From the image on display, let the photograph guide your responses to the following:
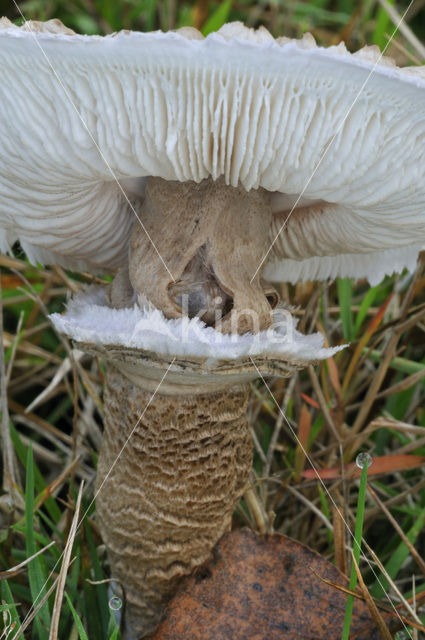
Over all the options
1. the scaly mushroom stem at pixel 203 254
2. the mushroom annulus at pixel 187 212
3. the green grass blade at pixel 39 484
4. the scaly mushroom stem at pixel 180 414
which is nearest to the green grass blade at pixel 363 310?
the mushroom annulus at pixel 187 212

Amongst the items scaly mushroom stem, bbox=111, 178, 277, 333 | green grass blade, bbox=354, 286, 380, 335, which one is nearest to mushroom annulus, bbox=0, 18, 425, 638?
scaly mushroom stem, bbox=111, 178, 277, 333

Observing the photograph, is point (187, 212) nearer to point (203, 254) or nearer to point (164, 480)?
point (203, 254)

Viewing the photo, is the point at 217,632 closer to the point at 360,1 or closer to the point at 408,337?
the point at 408,337

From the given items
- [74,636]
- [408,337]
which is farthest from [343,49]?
[408,337]

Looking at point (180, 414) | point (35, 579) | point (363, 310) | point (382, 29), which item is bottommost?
point (35, 579)

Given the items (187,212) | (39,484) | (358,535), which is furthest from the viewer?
(39,484)

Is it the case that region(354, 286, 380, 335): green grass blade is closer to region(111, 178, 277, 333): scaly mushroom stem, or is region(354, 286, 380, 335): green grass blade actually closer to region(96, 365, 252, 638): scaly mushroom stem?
region(96, 365, 252, 638): scaly mushroom stem

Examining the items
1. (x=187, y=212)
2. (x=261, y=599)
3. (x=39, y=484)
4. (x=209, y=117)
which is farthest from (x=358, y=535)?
(x=39, y=484)
